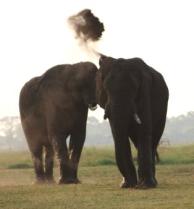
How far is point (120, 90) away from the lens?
14844mm

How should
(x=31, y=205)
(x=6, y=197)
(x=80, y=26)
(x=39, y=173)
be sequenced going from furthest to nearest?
1. (x=39, y=173)
2. (x=80, y=26)
3. (x=6, y=197)
4. (x=31, y=205)

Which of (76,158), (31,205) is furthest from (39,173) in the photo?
(31,205)

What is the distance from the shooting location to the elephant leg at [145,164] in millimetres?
14922

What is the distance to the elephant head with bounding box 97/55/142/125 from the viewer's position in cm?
1485

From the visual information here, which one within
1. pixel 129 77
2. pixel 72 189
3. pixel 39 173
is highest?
pixel 129 77

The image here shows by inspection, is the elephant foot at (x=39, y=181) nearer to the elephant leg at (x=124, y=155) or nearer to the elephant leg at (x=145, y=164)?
the elephant leg at (x=124, y=155)

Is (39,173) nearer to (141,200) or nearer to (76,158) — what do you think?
(76,158)

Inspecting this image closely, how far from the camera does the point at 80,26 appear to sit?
1822 cm

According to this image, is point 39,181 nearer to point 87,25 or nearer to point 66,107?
point 66,107

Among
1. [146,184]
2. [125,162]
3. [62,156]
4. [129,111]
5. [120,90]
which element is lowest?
[62,156]

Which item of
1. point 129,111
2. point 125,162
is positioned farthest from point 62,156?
point 129,111

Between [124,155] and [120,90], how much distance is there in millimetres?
1250

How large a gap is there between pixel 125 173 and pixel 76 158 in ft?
12.2

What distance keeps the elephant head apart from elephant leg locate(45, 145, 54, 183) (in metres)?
4.86
